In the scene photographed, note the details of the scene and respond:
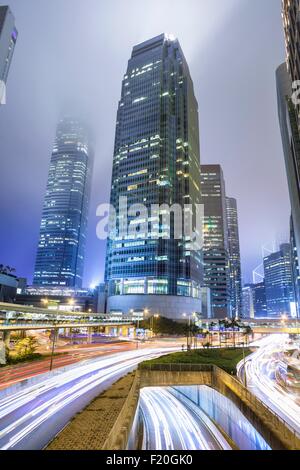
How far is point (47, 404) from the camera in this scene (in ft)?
71.8

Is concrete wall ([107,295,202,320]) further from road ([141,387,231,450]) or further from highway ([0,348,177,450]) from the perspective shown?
road ([141,387,231,450])

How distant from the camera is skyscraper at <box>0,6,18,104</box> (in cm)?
13188

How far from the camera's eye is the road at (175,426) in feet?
73.8

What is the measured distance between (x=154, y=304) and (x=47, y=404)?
10683cm

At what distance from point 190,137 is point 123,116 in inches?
1896

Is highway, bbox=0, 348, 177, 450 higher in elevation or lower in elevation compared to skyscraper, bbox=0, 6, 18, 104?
lower

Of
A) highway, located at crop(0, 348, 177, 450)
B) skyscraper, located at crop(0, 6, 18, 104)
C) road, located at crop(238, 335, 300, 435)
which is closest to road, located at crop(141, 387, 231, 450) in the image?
highway, located at crop(0, 348, 177, 450)

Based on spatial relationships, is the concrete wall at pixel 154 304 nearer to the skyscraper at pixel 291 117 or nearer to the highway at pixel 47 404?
the skyscraper at pixel 291 117

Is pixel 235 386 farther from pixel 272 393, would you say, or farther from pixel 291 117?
pixel 291 117

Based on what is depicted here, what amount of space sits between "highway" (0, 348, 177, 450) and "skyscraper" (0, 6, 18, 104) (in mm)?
160554

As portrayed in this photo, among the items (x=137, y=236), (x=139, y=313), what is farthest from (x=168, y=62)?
(x=139, y=313)

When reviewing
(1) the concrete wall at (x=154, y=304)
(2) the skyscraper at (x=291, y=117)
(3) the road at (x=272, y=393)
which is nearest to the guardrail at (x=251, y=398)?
(3) the road at (x=272, y=393)

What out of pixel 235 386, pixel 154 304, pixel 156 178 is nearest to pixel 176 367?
pixel 235 386
